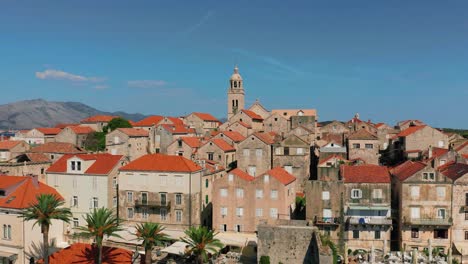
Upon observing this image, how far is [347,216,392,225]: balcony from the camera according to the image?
54.1 m

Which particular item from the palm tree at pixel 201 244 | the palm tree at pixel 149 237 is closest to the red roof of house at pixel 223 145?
→ the palm tree at pixel 201 244

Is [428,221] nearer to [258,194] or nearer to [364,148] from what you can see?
[258,194]

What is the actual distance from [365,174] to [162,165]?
27.2 m

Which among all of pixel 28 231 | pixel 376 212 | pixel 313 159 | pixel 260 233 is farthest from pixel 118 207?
pixel 313 159

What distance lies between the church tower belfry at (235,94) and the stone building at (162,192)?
86.5 metres

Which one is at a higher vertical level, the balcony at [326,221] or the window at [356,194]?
the window at [356,194]

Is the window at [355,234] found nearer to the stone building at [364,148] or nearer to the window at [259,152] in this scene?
the window at [259,152]

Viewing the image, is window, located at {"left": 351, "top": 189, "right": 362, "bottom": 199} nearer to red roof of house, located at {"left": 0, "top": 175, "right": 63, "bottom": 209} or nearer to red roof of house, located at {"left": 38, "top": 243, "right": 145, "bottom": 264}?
red roof of house, located at {"left": 38, "top": 243, "right": 145, "bottom": 264}

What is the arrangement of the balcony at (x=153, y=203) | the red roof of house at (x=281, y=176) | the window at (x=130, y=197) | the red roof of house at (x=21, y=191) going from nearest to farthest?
1. the red roof of house at (x=21, y=191)
2. the red roof of house at (x=281, y=176)
3. the balcony at (x=153, y=203)
4. the window at (x=130, y=197)

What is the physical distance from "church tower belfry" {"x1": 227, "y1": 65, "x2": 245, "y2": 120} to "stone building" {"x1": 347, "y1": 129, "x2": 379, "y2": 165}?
7101cm

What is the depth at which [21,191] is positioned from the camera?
181ft

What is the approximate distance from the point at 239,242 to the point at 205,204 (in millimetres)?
11277

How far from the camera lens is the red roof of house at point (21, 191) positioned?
174 ft

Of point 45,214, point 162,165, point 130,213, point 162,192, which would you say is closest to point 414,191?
point 162,192
